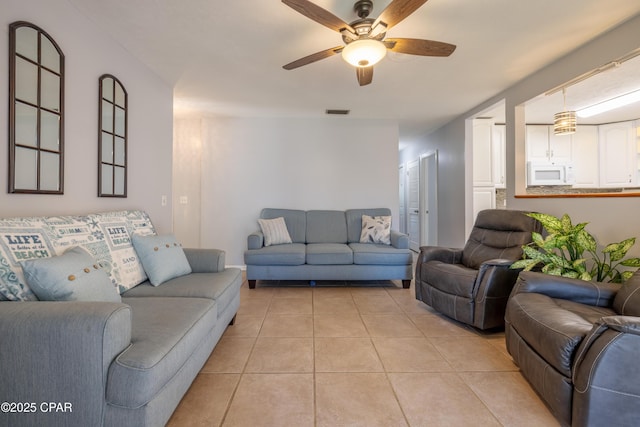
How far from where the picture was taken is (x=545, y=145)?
4.95 meters

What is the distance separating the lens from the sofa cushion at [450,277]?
8.13 feet

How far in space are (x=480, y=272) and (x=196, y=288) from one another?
7.14 ft

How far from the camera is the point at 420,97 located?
3.82 metres

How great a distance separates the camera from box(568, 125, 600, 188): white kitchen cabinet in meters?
4.94

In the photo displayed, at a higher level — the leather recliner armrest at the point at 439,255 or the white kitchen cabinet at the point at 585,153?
the white kitchen cabinet at the point at 585,153

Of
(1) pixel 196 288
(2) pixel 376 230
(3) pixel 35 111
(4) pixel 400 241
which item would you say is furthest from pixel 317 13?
(2) pixel 376 230

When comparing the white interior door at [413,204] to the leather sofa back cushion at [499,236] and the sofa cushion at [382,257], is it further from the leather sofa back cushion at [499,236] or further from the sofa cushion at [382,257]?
the leather sofa back cushion at [499,236]

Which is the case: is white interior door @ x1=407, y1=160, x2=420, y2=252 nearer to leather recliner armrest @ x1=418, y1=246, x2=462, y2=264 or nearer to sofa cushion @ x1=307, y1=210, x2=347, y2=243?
sofa cushion @ x1=307, y1=210, x2=347, y2=243

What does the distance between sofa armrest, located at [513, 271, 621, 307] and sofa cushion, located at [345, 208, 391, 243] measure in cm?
261

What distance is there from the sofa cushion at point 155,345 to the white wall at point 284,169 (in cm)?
295

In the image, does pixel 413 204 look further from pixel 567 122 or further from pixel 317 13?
pixel 317 13

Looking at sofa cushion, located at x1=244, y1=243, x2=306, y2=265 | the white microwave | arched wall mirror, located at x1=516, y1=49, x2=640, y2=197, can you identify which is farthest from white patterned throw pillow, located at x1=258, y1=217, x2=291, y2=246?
the white microwave

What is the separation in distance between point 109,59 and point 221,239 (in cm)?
282

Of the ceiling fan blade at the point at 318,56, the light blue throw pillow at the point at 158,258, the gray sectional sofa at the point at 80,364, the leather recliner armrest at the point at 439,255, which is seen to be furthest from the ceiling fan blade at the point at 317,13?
the leather recliner armrest at the point at 439,255
